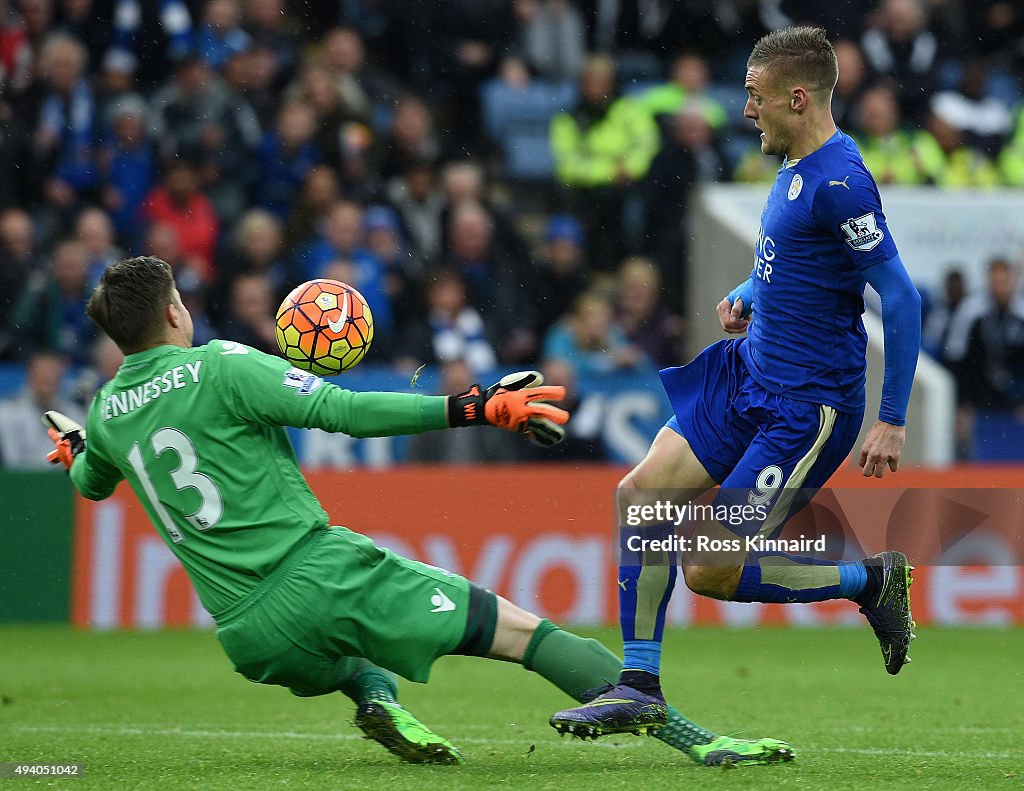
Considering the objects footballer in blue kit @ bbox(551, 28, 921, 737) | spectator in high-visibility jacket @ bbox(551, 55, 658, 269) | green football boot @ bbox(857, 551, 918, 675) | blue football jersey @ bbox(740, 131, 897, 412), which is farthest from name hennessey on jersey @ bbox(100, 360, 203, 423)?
spectator in high-visibility jacket @ bbox(551, 55, 658, 269)

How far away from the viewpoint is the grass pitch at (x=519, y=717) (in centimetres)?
482

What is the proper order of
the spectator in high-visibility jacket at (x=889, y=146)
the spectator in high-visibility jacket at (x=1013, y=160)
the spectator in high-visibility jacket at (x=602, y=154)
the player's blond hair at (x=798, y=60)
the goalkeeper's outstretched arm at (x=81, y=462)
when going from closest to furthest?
1. the goalkeeper's outstretched arm at (x=81, y=462)
2. the player's blond hair at (x=798, y=60)
3. the spectator in high-visibility jacket at (x=602, y=154)
4. the spectator in high-visibility jacket at (x=889, y=146)
5. the spectator in high-visibility jacket at (x=1013, y=160)

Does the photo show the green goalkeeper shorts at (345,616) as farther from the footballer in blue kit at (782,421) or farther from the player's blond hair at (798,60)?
the player's blond hair at (798,60)

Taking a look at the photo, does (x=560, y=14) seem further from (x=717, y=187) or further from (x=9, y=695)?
(x=9, y=695)

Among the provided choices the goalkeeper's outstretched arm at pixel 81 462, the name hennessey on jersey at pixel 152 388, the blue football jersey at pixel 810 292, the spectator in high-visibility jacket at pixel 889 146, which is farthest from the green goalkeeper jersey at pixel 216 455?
the spectator in high-visibility jacket at pixel 889 146

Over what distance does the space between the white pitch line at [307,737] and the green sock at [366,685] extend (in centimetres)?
67

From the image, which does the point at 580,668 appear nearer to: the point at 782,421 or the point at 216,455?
the point at 782,421

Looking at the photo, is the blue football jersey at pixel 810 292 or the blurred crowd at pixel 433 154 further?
the blurred crowd at pixel 433 154

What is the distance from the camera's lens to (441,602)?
4.79 metres

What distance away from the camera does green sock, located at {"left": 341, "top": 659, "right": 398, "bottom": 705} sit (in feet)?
17.2

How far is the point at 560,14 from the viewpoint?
14.2 m

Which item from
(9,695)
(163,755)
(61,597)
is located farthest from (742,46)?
(163,755)

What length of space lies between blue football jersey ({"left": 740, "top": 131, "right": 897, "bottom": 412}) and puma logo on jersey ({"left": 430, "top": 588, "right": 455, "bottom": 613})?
4.27 ft

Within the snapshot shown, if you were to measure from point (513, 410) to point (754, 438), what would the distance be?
1.15 meters
